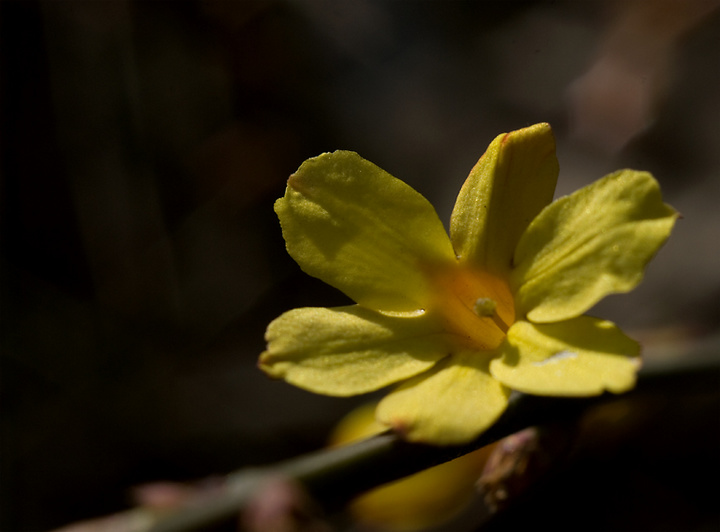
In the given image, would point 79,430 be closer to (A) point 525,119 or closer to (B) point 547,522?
(B) point 547,522

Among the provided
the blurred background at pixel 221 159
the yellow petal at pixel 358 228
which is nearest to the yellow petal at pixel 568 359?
the yellow petal at pixel 358 228

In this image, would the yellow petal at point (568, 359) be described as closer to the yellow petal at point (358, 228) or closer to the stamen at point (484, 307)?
the stamen at point (484, 307)

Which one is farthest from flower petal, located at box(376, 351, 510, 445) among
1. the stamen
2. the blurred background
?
the blurred background

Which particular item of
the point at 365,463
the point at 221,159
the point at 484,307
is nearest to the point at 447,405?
the point at 365,463

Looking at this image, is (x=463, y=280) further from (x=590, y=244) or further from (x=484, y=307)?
(x=590, y=244)

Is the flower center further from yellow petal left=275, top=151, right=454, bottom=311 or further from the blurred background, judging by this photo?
the blurred background
